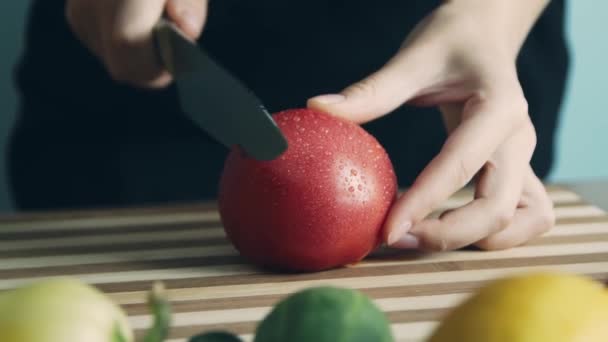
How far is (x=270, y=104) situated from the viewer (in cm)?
Result: 148

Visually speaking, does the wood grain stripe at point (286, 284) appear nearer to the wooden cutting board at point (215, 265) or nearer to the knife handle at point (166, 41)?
the wooden cutting board at point (215, 265)

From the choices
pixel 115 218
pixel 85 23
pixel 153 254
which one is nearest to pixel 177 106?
pixel 85 23

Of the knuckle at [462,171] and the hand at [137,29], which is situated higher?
the hand at [137,29]

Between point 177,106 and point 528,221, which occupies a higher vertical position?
point 177,106

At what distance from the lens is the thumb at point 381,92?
1.00 meters

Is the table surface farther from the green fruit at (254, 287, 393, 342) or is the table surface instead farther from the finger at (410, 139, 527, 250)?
the green fruit at (254, 287, 393, 342)

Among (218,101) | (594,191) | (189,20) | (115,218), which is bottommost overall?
(594,191)

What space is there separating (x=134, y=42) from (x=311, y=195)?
1.19 feet

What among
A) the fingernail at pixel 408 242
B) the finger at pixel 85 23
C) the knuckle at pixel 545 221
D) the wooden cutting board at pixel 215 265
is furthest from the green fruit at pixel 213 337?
the finger at pixel 85 23

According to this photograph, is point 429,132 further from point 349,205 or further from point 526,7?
point 349,205

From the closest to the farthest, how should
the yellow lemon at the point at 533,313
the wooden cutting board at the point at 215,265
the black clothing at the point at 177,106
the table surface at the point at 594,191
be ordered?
the yellow lemon at the point at 533,313
the wooden cutting board at the point at 215,265
the table surface at the point at 594,191
the black clothing at the point at 177,106

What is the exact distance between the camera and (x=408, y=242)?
100 cm

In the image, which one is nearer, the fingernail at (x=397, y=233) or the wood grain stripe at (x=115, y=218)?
the fingernail at (x=397, y=233)

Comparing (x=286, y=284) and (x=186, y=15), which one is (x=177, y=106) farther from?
(x=286, y=284)
